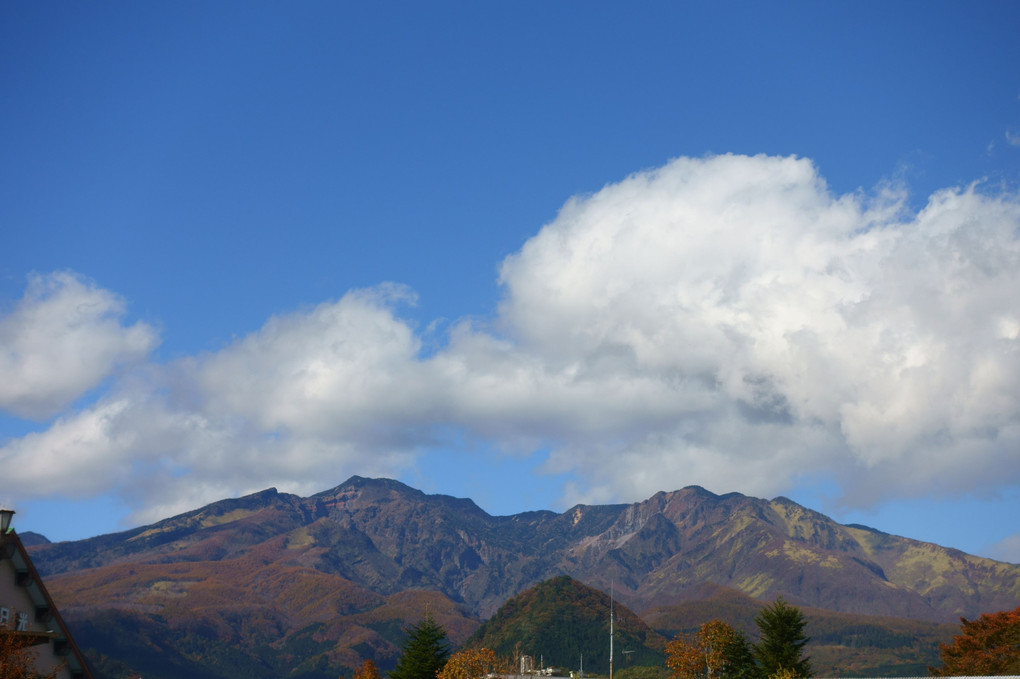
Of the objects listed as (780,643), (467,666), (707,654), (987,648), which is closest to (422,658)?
(467,666)

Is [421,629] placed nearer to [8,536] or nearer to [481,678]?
[481,678]

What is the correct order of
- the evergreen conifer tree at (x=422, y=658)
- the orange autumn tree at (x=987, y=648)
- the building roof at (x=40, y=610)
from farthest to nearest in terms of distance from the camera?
the orange autumn tree at (x=987, y=648) → the evergreen conifer tree at (x=422, y=658) → the building roof at (x=40, y=610)

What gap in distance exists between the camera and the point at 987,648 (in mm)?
126625

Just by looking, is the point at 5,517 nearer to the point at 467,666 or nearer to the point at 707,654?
the point at 467,666

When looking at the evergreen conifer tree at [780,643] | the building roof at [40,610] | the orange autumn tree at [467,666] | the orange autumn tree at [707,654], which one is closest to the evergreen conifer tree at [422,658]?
the orange autumn tree at [467,666]

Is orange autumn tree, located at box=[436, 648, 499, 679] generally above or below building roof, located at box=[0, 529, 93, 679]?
below

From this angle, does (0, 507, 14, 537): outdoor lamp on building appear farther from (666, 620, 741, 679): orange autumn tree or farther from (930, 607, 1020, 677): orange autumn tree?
(930, 607, 1020, 677): orange autumn tree

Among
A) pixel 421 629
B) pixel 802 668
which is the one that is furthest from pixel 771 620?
pixel 421 629

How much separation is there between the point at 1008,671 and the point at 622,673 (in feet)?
318

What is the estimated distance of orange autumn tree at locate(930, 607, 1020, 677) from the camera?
11919 centimetres

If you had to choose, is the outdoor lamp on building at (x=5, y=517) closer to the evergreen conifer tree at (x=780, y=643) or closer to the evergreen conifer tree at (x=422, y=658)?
the evergreen conifer tree at (x=422, y=658)

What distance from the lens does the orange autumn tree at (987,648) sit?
119188mm

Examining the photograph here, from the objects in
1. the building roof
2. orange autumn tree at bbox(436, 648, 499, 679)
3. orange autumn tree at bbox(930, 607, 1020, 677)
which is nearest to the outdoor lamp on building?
the building roof

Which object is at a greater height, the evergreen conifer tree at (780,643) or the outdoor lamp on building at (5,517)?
the outdoor lamp on building at (5,517)
